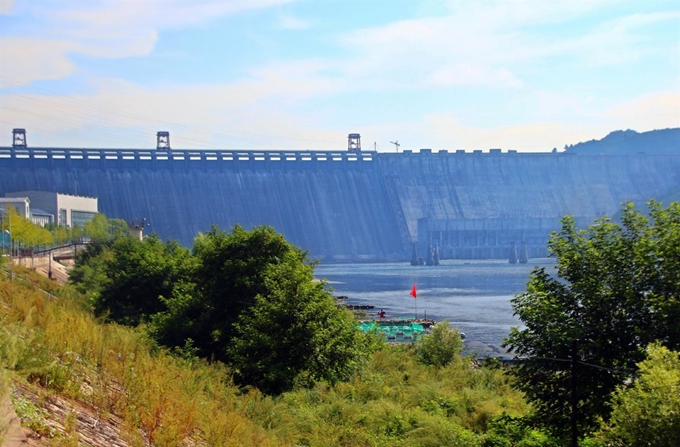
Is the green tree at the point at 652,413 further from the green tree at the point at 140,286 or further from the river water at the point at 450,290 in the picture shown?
the river water at the point at 450,290

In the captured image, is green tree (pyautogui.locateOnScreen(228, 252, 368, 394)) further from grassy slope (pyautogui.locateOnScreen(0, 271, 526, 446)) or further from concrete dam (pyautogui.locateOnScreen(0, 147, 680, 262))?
concrete dam (pyautogui.locateOnScreen(0, 147, 680, 262))

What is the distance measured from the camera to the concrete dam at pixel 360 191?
10475cm

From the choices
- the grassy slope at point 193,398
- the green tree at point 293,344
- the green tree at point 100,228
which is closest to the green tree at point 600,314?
the grassy slope at point 193,398

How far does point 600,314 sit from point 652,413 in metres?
4.55

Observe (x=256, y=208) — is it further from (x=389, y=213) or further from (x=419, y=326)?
(x=419, y=326)

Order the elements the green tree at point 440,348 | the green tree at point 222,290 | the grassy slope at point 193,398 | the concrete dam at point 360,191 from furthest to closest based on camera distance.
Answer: the concrete dam at point 360,191
the green tree at point 440,348
the green tree at point 222,290
the grassy slope at point 193,398

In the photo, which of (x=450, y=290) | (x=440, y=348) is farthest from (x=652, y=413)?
(x=450, y=290)

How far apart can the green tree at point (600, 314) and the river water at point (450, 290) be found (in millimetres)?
19297

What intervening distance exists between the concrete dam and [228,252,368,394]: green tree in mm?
89342

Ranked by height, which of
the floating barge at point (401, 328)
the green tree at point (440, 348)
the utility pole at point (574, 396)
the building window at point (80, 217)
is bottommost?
the floating barge at point (401, 328)

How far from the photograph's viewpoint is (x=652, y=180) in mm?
129000

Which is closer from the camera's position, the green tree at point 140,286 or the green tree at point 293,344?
the green tree at point 293,344

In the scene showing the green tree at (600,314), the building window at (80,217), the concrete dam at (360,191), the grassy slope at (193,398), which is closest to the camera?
the grassy slope at (193,398)

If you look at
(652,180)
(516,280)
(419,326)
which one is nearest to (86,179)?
(516,280)
